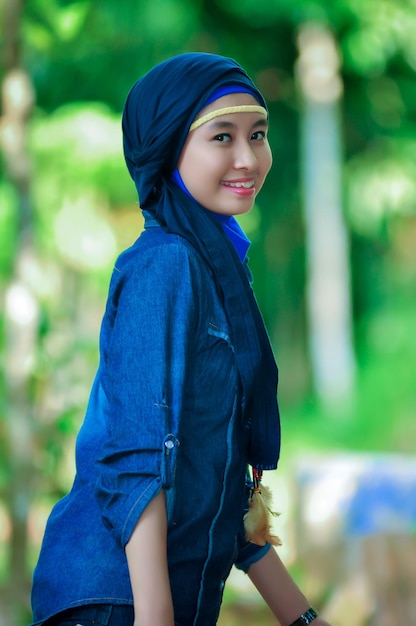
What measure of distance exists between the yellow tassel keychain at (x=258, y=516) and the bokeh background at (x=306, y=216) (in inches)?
132

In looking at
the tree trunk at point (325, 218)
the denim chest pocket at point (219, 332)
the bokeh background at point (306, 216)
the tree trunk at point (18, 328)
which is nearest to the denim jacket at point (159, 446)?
the denim chest pocket at point (219, 332)

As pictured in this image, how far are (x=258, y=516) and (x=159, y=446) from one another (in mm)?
268

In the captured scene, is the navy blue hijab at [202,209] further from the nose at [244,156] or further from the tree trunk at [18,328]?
the tree trunk at [18,328]

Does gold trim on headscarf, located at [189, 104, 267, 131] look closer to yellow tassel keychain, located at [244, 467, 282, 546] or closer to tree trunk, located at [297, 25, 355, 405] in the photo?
yellow tassel keychain, located at [244, 467, 282, 546]

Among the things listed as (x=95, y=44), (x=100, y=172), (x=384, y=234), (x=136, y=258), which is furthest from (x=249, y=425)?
(x=384, y=234)

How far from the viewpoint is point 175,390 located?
1173mm

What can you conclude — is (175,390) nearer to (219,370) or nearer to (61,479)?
(219,370)

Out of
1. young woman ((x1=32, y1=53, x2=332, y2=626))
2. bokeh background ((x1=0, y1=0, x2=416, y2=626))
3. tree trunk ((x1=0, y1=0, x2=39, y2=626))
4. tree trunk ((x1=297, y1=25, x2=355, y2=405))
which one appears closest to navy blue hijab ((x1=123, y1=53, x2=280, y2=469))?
young woman ((x1=32, y1=53, x2=332, y2=626))

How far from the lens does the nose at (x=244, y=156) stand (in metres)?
1.31

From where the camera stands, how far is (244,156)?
51.5 inches

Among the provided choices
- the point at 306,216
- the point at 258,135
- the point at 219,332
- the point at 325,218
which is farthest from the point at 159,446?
the point at 306,216

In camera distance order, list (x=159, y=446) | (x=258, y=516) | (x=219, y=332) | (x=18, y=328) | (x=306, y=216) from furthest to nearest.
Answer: (x=306, y=216)
(x=18, y=328)
(x=258, y=516)
(x=219, y=332)
(x=159, y=446)

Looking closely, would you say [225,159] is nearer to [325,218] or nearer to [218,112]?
[218,112]

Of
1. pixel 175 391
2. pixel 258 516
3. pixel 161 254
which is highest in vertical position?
pixel 161 254
